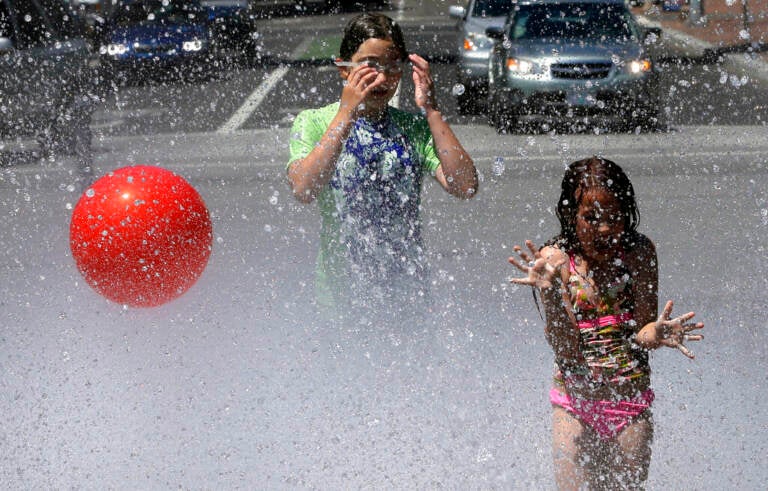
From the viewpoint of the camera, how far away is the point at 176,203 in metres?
4.47

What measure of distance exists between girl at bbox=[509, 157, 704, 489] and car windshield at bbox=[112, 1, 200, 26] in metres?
19.4

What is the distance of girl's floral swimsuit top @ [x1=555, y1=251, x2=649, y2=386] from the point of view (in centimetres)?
346

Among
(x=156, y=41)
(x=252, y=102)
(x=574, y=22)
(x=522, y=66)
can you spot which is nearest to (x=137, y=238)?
(x=522, y=66)

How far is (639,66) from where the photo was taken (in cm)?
1482

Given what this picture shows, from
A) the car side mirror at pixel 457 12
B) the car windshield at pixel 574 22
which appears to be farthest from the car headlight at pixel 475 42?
the car side mirror at pixel 457 12

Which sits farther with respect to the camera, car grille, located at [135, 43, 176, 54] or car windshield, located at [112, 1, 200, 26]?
car windshield, located at [112, 1, 200, 26]

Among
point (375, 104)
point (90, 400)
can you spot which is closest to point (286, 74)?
point (90, 400)

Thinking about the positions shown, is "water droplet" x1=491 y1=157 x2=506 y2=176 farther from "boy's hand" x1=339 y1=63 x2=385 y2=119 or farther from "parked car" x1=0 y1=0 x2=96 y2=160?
"boy's hand" x1=339 y1=63 x2=385 y2=119

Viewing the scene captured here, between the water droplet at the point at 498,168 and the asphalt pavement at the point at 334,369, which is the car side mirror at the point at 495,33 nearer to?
the water droplet at the point at 498,168

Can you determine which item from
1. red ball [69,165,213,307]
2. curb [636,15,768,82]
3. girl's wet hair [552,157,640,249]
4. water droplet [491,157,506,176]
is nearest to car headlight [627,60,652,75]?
water droplet [491,157,506,176]

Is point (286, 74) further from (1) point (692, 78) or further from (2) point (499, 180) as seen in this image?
(2) point (499, 180)

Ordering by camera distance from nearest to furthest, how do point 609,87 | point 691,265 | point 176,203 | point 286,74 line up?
point 176,203, point 691,265, point 609,87, point 286,74

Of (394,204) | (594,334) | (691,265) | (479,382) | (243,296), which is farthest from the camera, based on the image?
(691,265)

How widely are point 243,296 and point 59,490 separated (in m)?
3.03
